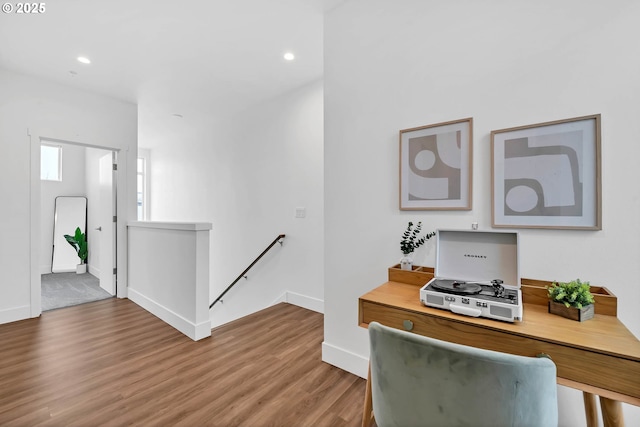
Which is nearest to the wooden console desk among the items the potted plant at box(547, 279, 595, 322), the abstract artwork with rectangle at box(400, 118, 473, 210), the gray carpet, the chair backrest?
the potted plant at box(547, 279, 595, 322)

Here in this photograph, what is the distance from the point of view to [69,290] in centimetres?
411

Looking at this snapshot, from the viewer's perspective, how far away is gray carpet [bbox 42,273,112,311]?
3628mm

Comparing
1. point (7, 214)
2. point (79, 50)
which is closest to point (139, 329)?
point (7, 214)

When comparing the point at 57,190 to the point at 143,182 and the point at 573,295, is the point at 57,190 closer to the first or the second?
the point at 143,182

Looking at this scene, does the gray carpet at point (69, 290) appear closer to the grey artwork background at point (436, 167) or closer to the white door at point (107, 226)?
the white door at point (107, 226)

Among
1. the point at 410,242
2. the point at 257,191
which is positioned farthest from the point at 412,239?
the point at 257,191

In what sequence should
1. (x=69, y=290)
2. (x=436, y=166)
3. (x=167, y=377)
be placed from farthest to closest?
(x=69, y=290)
(x=167, y=377)
(x=436, y=166)

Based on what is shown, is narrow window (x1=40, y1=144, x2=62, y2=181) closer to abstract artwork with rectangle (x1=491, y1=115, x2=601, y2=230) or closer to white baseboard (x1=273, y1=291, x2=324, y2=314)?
white baseboard (x1=273, y1=291, x2=324, y2=314)

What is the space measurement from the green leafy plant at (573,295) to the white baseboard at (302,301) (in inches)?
95.2

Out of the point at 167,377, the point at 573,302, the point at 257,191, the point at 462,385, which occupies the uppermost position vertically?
the point at 257,191

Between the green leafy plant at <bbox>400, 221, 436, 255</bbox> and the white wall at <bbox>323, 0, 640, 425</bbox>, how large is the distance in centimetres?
6

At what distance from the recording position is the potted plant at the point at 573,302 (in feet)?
3.64

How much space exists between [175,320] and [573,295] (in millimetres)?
3110

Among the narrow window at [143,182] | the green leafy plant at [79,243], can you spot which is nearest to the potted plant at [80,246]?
the green leafy plant at [79,243]
